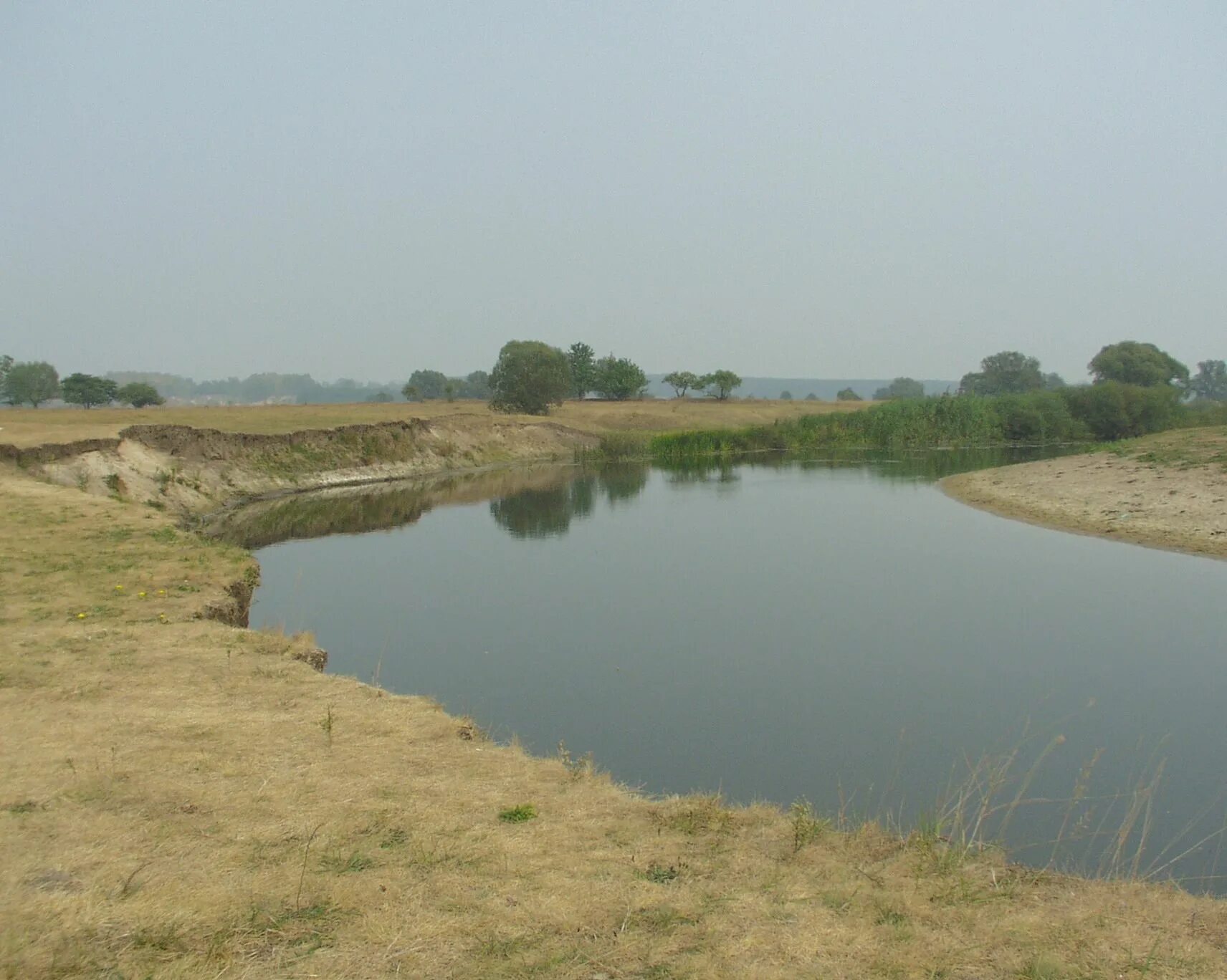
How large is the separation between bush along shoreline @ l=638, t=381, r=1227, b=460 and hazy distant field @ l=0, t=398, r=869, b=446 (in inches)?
232

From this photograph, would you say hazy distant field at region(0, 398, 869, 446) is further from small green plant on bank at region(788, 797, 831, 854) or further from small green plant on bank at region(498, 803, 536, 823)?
small green plant on bank at region(788, 797, 831, 854)

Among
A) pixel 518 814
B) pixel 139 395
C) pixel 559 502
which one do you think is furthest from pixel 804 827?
pixel 139 395

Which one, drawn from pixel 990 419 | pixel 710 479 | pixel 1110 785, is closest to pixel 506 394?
pixel 710 479

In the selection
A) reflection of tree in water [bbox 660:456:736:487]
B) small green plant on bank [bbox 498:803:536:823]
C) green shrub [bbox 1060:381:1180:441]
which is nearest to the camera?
small green plant on bank [bbox 498:803:536:823]

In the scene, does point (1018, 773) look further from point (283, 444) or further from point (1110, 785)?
point (283, 444)

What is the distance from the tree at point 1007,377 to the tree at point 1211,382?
78.8 ft

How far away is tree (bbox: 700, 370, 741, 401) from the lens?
90.3 metres

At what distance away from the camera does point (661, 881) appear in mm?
5418

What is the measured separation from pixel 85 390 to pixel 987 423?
71.3 metres

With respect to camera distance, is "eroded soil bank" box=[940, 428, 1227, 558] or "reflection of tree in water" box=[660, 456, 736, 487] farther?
"reflection of tree in water" box=[660, 456, 736, 487]

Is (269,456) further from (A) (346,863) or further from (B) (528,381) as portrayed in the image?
(A) (346,863)

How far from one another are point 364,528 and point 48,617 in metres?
16.4

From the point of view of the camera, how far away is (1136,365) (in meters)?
83.0

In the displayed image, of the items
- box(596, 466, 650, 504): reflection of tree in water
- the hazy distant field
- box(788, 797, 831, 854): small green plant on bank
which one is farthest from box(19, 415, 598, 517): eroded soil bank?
box(788, 797, 831, 854): small green plant on bank
